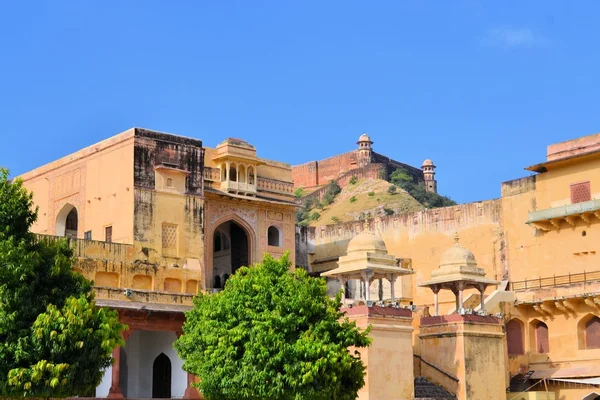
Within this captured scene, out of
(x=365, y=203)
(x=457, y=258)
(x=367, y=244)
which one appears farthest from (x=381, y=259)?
(x=365, y=203)

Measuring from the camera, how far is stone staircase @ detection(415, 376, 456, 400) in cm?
2697

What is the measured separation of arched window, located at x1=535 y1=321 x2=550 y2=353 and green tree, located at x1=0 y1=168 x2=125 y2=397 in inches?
647

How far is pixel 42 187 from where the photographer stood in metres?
36.5

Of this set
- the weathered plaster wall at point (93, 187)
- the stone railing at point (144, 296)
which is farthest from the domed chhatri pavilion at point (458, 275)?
the weathered plaster wall at point (93, 187)

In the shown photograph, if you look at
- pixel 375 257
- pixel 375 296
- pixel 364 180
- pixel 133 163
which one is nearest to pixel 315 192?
pixel 364 180

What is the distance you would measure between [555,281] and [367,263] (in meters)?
8.35

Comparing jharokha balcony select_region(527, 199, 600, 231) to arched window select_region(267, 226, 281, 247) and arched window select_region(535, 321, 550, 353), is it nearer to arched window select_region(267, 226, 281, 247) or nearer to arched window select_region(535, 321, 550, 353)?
arched window select_region(535, 321, 550, 353)

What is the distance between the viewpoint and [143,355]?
29828 mm

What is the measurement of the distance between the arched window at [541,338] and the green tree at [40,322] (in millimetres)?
16423

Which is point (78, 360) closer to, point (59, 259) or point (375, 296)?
point (59, 259)

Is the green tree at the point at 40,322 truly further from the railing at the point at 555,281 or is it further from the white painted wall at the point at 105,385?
the railing at the point at 555,281

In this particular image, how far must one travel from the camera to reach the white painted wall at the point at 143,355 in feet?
96.5

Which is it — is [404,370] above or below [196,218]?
below

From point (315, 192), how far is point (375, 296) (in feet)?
105
